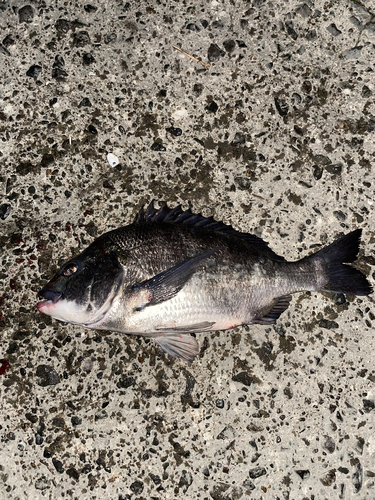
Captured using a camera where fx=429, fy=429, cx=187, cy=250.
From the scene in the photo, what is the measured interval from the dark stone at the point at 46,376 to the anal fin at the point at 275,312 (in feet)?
4.91

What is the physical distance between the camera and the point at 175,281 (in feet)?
→ 8.70

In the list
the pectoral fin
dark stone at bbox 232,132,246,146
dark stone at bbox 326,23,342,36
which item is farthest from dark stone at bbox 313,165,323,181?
the pectoral fin

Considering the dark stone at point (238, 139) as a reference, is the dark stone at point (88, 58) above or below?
above

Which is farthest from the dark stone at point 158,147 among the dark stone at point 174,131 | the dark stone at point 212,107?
the dark stone at point 212,107

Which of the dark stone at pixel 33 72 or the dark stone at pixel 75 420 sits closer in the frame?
the dark stone at pixel 75 420

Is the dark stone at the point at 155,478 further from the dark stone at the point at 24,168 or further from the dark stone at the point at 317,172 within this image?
the dark stone at the point at 317,172

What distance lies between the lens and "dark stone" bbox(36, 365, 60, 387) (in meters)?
3.12

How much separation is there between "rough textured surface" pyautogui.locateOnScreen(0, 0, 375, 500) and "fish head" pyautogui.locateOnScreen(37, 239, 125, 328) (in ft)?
1.76

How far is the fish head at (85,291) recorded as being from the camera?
266 centimetres

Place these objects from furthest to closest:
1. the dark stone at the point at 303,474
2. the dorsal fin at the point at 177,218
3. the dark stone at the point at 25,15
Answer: the dark stone at the point at 25,15
the dark stone at the point at 303,474
the dorsal fin at the point at 177,218

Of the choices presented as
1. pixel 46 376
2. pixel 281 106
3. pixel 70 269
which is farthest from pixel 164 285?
pixel 281 106

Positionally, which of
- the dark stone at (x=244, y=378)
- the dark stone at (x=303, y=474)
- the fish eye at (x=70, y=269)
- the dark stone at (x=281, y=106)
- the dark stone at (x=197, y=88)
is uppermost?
the dark stone at (x=197, y=88)

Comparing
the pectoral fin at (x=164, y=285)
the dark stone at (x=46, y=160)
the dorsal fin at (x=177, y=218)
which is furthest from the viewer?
the dark stone at (x=46, y=160)

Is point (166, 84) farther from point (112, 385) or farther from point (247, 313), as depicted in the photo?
point (112, 385)
